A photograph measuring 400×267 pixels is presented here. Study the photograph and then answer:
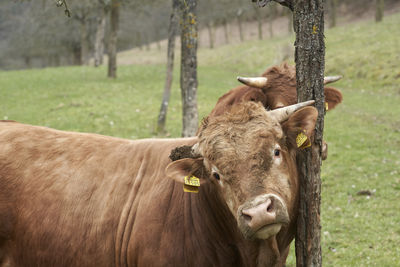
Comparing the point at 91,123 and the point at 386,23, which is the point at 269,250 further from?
the point at 386,23

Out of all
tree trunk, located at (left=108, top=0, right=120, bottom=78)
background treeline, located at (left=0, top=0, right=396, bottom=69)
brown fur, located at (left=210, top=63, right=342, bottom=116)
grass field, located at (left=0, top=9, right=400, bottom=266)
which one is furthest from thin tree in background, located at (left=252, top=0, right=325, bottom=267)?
background treeline, located at (left=0, top=0, right=396, bottom=69)

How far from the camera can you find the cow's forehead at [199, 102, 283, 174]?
3730 millimetres

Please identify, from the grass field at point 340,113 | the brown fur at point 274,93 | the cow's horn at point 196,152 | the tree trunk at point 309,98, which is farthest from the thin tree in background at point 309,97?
the brown fur at point 274,93

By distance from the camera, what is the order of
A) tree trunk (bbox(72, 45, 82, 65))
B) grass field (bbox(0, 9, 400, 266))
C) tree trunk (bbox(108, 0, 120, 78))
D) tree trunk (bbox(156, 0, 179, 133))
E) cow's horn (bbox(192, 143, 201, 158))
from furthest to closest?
Answer: tree trunk (bbox(72, 45, 82, 65)) < tree trunk (bbox(108, 0, 120, 78)) < tree trunk (bbox(156, 0, 179, 133)) < grass field (bbox(0, 9, 400, 266)) < cow's horn (bbox(192, 143, 201, 158))

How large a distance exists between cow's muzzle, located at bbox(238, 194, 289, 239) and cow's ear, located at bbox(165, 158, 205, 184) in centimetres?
75

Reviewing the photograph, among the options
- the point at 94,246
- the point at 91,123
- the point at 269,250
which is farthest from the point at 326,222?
the point at 91,123

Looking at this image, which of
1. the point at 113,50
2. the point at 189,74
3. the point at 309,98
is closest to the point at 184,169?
the point at 309,98

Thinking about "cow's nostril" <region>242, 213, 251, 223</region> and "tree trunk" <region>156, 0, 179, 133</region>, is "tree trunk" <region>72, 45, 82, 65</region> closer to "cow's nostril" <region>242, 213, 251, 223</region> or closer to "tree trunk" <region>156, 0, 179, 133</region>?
"tree trunk" <region>156, 0, 179, 133</region>

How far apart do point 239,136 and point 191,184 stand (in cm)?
63

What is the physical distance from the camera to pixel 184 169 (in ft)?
13.4

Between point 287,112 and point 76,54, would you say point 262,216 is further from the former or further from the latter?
point 76,54

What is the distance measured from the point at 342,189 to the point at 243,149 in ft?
21.9

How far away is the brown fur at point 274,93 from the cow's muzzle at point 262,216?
371 cm

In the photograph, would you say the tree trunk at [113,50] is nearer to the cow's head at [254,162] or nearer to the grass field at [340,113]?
the grass field at [340,113]
